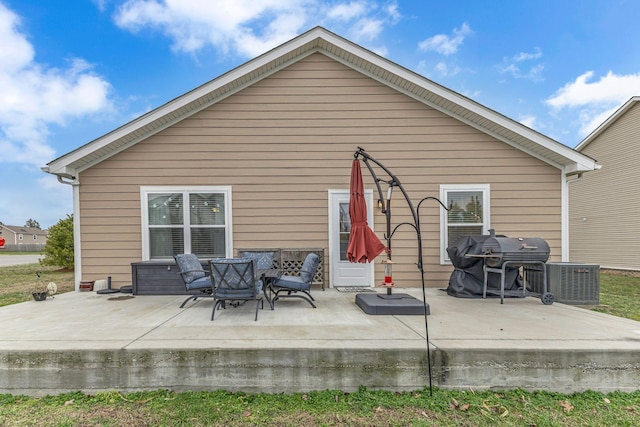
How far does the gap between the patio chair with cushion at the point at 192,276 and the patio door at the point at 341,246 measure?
249 cm

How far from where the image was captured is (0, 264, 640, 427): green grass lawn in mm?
2430

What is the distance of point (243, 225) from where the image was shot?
613 centimetres

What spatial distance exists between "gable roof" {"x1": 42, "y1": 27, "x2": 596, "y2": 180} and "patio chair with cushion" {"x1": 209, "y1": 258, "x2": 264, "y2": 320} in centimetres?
354

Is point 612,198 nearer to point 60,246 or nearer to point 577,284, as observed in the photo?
point 577,284

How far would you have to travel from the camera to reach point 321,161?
620cm


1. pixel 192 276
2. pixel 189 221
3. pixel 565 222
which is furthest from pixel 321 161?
pixel 565 222

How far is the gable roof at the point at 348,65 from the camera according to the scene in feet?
18.8

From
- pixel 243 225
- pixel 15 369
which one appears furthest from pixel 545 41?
pixel 15 369

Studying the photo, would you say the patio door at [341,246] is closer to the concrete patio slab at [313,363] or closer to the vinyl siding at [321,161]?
the vinyl siding at [321,161]

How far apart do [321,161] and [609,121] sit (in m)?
12.0

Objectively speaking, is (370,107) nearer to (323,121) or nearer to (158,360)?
(323,121)

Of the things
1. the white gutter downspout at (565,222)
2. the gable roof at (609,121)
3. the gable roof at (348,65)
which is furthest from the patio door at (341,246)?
the gable roof at (609,121)

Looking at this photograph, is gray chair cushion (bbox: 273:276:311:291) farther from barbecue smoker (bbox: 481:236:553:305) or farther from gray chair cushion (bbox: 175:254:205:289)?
barbecue smoker (bbox: 481:236:553:305)

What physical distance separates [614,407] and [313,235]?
461 cm
